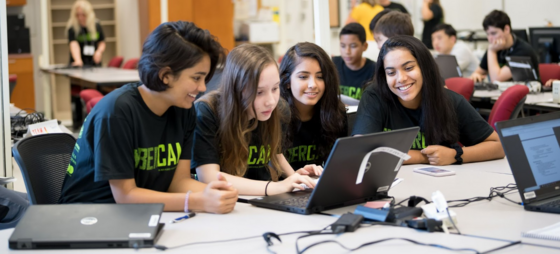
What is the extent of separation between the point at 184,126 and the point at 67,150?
487mm

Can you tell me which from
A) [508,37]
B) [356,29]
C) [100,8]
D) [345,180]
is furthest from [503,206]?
[100,8]

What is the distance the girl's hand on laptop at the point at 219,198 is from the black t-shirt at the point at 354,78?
2.51m

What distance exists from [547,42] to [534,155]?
4233 millimetres

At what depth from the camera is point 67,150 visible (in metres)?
2.15

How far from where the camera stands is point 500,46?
214 inches

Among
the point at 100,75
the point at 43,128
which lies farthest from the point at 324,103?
the point at 100,75

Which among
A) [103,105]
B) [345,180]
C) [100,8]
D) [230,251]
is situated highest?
[100,8]

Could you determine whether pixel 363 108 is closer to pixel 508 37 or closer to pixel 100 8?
pixel 508 37

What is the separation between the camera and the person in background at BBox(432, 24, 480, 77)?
6184mm

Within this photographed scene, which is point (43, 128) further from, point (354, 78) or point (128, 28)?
point (128, 28)

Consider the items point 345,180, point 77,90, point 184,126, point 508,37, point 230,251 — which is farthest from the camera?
point 77,90

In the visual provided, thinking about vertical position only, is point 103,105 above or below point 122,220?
above

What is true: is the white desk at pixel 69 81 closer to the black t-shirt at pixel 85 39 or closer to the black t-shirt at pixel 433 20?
the black t-shirt at pixel 85 39

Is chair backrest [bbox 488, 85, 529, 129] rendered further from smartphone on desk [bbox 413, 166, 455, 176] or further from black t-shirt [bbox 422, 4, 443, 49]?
black t-shirt [bbox 422, 4, 443, 49]
